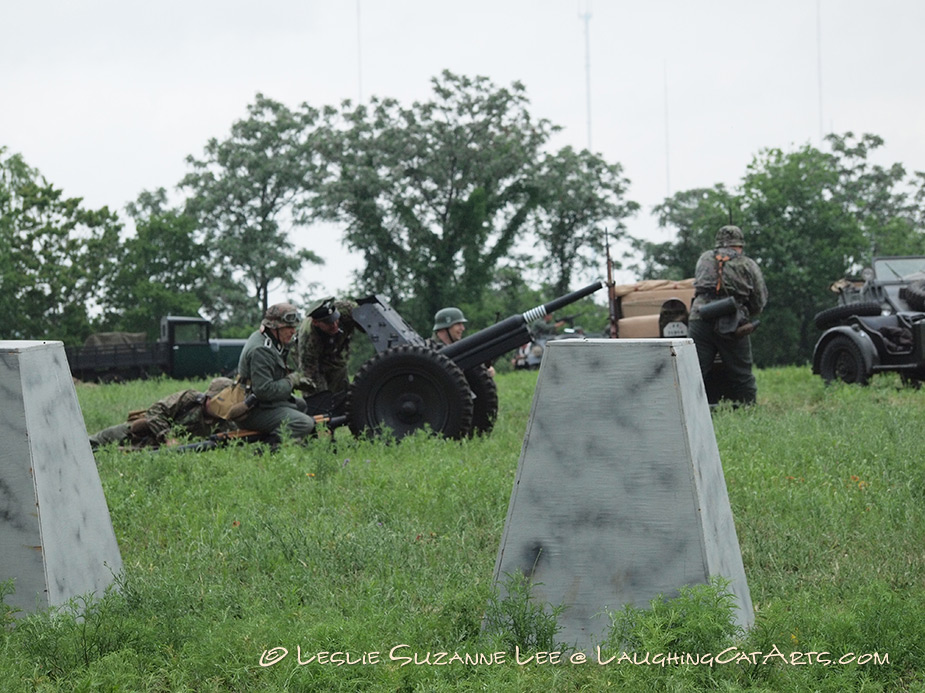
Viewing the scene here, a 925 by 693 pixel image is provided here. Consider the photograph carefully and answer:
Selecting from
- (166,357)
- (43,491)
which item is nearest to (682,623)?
(43,491)

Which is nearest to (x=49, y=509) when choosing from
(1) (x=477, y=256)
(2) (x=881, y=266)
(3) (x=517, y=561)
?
(3) (x=517, y=561)

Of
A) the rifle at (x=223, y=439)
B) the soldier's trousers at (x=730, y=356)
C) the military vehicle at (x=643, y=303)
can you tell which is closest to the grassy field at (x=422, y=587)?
the rifle at (x=223, y=439)

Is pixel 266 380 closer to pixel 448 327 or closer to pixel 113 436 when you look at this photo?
pixel 113 436

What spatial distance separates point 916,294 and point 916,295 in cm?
1

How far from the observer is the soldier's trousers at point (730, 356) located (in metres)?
10.2

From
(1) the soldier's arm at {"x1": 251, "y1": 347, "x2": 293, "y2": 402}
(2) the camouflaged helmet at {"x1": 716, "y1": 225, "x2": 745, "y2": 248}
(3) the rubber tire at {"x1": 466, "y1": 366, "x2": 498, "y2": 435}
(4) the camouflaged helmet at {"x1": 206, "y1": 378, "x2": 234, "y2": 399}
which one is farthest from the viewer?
(2) the camouflaged helmet at {"x1": 716, "y1": 225, "x2": 745, "y2": 248}

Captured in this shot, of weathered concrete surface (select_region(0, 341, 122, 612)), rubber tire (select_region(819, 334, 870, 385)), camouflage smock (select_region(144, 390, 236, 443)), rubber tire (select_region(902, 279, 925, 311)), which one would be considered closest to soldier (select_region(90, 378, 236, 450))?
camouflage smock (select_region(144, 390, 236, 443))

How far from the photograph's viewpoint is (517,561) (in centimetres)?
374

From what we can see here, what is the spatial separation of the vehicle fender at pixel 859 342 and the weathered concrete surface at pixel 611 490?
884cm

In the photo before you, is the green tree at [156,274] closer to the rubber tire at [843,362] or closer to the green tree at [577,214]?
the green tree at [577,214]

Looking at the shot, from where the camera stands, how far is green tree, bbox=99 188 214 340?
4203cm

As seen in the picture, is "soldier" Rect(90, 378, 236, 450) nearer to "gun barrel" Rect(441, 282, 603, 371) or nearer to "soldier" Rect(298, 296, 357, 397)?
"soldier" Rect(298, 296, 357, 397)

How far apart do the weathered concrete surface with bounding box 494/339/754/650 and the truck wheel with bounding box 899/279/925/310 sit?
32.4 ft

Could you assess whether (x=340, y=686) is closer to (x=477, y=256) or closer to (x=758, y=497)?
(x=758, y=497)
